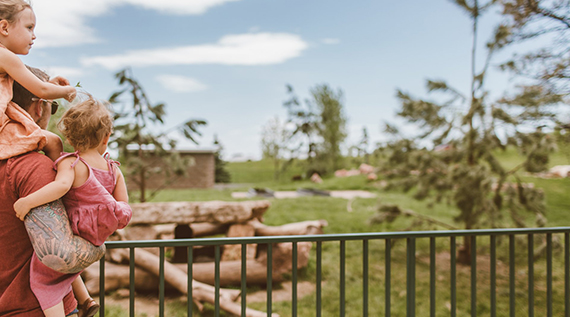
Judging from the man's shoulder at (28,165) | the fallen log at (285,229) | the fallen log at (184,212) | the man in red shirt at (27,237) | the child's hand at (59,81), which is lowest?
the fallen log at (285,229)

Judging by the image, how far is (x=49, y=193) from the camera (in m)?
1.04

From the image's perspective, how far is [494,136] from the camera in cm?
559

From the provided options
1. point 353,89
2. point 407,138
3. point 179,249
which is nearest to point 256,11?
point 353,89

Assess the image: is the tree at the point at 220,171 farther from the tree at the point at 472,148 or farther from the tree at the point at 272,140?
the tree at the point at 472,148

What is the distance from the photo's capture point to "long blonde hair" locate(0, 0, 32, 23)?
107 centimetres

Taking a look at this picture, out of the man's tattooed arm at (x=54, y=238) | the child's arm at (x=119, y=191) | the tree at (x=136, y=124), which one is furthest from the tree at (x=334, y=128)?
the man's tattooed arm at (x=54, y=238)

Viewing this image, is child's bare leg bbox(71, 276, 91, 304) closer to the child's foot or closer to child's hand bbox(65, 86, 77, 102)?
the child's foot

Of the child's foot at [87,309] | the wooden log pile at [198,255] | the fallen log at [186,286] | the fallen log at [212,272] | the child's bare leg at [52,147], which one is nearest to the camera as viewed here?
the child's bare leg at [52,147]

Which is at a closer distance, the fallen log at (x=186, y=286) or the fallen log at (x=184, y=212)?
the fallen log at (x=186, y=286)

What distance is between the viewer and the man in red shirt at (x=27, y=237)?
105 centimetres

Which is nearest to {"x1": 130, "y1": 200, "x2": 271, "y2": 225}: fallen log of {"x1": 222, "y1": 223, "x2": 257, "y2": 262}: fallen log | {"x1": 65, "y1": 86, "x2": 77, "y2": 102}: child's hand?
{"x1": 222, "y1": 223, "x2": 257, "y2": 262}: fallen log

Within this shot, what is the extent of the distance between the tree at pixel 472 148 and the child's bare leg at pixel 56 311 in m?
5.56

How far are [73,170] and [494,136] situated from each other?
590 centimetres

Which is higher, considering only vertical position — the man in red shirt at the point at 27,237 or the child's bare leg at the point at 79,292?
the man in red shirt at the point at 27,237
